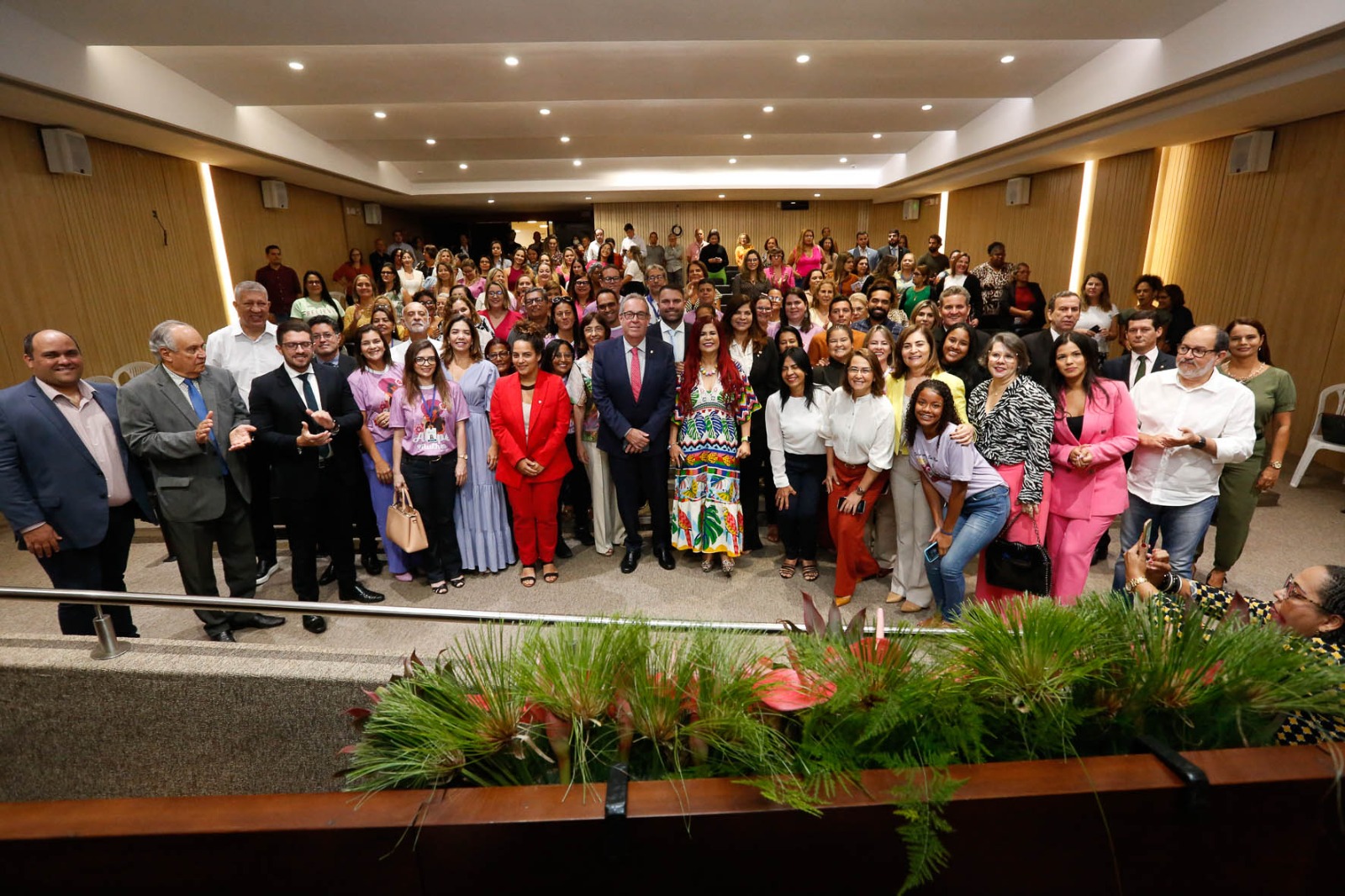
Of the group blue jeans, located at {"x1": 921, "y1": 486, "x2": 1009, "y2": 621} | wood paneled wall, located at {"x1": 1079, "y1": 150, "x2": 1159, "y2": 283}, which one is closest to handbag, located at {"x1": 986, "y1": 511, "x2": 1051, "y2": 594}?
blue jeans, located at {"x1": 921, "y1": 486, "x2": 1009, "y2": 621}

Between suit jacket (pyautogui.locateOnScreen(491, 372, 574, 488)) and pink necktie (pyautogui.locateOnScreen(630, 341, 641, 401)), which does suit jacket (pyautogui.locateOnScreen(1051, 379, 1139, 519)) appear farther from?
suit jacket (pyautogui.locateOnScreen(491, 372, 574, 488))

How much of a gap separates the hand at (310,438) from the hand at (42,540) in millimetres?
959

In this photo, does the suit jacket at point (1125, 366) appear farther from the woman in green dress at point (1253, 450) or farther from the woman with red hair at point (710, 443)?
the woman with red hair at point (710, 443)

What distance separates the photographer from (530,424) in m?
3.77

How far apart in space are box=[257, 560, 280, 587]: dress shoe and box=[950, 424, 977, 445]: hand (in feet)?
13.3

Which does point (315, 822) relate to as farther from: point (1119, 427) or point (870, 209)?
point (870, 209)

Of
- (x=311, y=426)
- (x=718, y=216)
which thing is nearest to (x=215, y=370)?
(x=311, y=426)

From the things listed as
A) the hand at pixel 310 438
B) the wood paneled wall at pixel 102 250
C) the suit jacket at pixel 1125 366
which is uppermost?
the wood paneled wall at pixel 102 250

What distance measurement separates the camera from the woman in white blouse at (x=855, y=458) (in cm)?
333

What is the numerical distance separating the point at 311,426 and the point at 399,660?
1.94m

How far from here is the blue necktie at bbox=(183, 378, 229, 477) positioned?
118 inches

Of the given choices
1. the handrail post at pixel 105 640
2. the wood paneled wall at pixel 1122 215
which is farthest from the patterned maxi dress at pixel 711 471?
the wood paneled wall at pixel 1122 215

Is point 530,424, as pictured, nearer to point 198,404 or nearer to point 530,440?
point 530,440

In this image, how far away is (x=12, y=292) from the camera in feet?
18.3
